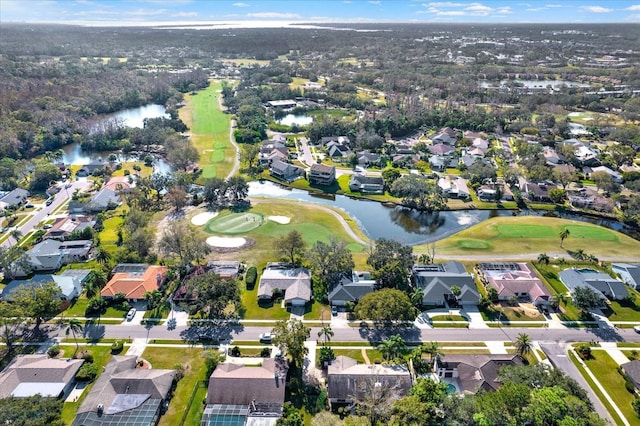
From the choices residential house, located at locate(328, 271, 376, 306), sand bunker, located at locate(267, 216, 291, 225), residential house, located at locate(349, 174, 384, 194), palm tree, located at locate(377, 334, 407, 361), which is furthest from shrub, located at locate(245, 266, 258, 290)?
residential house, located at locate(349, 174, 384, 194)

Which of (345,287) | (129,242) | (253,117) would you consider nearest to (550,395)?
(345,287)

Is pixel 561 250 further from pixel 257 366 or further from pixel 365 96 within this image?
pixel 365 96

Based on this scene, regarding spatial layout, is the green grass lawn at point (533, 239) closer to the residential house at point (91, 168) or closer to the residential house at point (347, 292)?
the residential house at point (347, 292)

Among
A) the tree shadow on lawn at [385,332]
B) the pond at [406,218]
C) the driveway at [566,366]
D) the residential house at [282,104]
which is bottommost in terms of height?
the pond at [406,218]

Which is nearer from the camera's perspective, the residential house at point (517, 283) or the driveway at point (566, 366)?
the driveway at point (566, 366)

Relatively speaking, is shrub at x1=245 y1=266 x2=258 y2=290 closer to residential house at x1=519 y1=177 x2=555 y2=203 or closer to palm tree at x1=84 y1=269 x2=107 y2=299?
palm tree at x1=84 y1=269 x2=107 y2=299

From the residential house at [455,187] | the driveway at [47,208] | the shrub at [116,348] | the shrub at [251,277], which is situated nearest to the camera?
the shrub at [116,348]

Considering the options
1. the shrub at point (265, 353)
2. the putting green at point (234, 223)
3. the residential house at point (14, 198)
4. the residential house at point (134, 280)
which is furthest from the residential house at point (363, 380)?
the residential house at point (14, 198)
